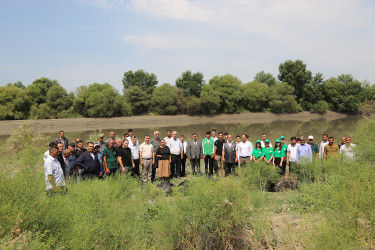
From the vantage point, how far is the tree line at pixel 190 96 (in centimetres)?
4419

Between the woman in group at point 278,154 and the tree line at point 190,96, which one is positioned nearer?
the woman in group at point 278,154

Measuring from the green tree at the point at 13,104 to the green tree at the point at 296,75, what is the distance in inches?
2011

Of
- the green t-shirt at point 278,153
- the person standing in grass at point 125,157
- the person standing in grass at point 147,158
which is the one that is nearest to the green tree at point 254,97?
the green t-shirt at point 278,153

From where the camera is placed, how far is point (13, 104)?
4072cm

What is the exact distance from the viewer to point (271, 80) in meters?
73.7

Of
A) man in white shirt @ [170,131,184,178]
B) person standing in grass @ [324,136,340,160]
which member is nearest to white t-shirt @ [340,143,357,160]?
person standing in grass @ [324,136,340,160]

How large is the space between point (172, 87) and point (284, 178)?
44.7 m

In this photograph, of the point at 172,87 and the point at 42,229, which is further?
the point at 172,87

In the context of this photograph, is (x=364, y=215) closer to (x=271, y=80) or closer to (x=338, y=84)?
(x=338, y=84)

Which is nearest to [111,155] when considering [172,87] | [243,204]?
[243,204]

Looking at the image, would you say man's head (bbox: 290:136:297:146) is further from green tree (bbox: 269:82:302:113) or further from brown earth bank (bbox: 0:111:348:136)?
green tree (bbox: 269:82:302:113)

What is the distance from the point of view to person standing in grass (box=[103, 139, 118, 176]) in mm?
8250

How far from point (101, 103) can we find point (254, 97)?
3100 cm

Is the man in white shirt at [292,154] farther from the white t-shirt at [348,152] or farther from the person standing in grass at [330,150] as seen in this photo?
the white t-shirt at [348,152]
